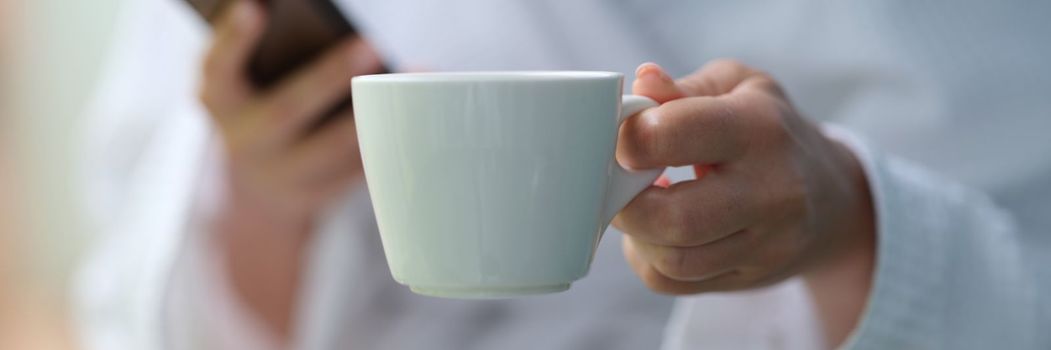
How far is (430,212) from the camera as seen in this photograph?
366 mm

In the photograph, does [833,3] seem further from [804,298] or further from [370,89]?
[370,89]

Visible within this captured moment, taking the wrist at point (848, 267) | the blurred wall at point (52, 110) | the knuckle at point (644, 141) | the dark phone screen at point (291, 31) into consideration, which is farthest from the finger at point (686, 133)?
the blurred wall at point (52, 110)

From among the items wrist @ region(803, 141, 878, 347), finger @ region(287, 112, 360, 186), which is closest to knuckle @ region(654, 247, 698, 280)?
wrist @ region(803, 141, 878, 347)

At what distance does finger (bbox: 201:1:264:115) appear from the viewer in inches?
27.1

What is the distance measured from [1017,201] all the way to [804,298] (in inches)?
8.7

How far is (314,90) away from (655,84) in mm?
392

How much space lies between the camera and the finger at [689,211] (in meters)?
0.38

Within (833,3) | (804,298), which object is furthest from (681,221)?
(833,3)

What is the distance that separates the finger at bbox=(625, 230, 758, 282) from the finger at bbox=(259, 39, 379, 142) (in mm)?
340

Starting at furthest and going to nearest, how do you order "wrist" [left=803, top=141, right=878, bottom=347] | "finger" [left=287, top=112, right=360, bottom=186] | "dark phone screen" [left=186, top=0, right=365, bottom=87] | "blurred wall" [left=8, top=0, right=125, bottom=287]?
1. "blurred wall" [left=8, top=0, right=125, bottom=287]
2. "finger" [left=287, top=112, right=360, bottom=186]
3. "dark phone screen" [left=186, top=0, right=365, bottom=87]
4. "wrist" [left=803, top=141, right=878, bottom=347]

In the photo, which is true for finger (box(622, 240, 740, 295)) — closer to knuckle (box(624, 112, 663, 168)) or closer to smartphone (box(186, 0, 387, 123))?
knuckle (box(624, 112, 663, 168))

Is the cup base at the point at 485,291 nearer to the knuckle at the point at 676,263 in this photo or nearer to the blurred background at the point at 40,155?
the knuckle at the point at 676,263

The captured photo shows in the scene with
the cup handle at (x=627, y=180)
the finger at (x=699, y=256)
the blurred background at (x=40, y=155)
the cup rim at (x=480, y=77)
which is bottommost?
the blurred background at (x=40, y=155)

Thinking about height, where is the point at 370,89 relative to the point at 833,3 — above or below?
above
